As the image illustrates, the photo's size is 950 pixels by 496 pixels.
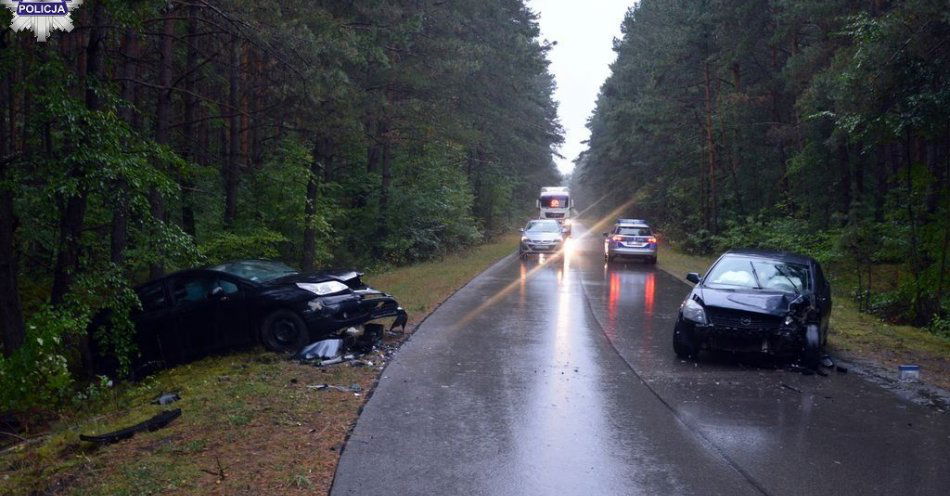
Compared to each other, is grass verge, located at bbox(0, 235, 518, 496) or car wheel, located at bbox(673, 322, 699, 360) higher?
car wheel, located at bbox(673, 322, 699, 360)

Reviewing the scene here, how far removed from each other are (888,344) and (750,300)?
3202 millimetres

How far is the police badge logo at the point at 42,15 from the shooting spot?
9.98 m

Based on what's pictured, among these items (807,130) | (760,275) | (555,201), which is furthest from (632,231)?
(555,201)

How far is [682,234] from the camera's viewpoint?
43.4 m

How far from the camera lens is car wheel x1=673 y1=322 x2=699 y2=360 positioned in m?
10.1

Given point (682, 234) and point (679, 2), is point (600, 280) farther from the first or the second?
point (682, 234)

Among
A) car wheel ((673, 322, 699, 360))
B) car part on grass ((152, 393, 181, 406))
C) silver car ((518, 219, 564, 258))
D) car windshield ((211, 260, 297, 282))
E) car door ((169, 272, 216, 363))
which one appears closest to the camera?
car part on grass ((152, 393, 181, 406))

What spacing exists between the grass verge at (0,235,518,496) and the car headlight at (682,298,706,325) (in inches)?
169

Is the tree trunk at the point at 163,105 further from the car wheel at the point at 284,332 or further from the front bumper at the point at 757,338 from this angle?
the front bumper at the point at 757,338

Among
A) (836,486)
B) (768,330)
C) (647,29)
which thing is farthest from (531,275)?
(647,29)

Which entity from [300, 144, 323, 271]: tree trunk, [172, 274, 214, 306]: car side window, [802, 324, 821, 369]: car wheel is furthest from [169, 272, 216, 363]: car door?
[300, 144, 323, 271]: tree trunk

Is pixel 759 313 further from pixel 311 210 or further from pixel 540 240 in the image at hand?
pixel 540 240

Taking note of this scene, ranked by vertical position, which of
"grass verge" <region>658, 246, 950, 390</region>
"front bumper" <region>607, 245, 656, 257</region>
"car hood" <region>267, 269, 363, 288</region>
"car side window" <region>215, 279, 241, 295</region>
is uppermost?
"car hood" <region>267, 269, 363, 288</region>

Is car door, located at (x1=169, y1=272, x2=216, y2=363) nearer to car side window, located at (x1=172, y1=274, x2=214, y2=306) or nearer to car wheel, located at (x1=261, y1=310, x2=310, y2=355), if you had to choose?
car side window, located at (x1=172, y1=274, x2=214, y2=306)
